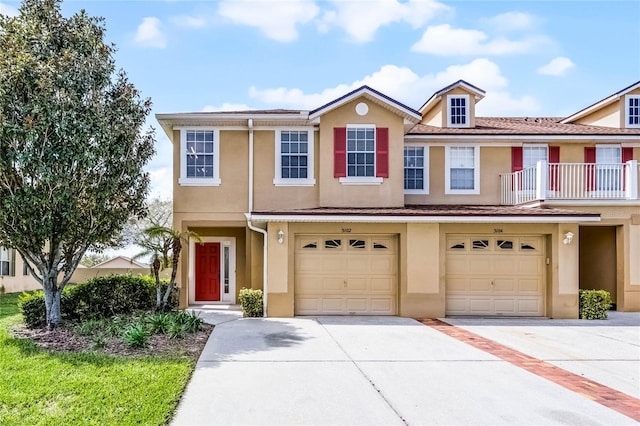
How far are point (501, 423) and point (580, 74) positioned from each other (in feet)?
41.9

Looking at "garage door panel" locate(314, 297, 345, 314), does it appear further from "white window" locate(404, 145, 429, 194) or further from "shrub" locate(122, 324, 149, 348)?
"shrub" locate(122, 324, 149, 348)

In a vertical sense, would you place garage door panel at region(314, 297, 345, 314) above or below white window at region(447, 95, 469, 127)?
below

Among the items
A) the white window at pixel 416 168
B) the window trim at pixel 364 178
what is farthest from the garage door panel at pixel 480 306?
the window trim at pixel 364 178

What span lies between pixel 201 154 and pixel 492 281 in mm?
9834

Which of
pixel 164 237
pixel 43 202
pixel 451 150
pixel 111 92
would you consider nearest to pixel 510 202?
pixel 451 150

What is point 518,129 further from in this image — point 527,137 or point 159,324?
point 159,324

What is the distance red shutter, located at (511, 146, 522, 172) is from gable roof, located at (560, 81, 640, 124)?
16.0 ft

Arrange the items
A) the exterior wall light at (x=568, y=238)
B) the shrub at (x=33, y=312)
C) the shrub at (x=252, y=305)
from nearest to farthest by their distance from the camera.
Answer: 1. the shrub at (x=33, y=312)
2. the shrub at (x=252, y=305)
3. the exterior wall light at (x=568, y=238)

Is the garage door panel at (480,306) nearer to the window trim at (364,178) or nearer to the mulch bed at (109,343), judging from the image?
the window trim at (364,178)

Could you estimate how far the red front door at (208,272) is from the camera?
52.5ft

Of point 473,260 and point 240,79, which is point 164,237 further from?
point 473,260

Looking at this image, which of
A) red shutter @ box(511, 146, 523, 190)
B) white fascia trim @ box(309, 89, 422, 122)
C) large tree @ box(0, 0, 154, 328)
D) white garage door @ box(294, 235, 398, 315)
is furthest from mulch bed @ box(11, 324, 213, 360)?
red shutter @ box(511, 146, 523, 190)

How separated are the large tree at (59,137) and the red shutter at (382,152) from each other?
724 centimetres

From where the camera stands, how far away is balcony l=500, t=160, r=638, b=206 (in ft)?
47.0
